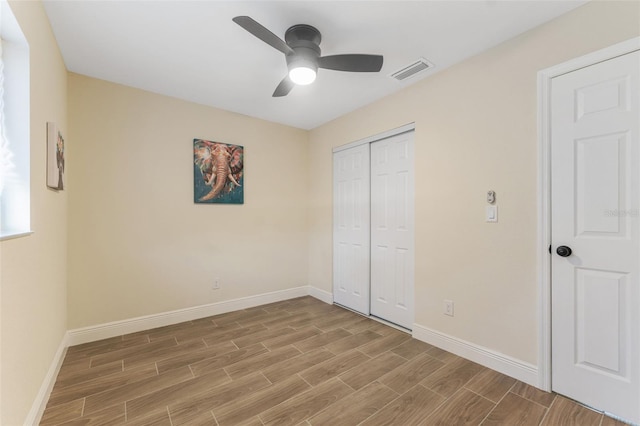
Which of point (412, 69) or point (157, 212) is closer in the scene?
point (412, 69)

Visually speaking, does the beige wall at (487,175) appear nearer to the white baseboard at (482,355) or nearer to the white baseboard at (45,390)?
the white baseboard at (482,355)

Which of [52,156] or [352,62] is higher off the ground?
[352,62]

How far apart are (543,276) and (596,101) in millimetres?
1151

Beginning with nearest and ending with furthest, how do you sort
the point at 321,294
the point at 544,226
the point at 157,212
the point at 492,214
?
the point at 544,226, the point at 492,214, the point at 157,212, the point at 321,294

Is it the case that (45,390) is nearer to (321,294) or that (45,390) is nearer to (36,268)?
(36,268)

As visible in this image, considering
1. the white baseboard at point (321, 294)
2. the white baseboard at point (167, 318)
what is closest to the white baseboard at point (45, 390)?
the white baseboard at point (167, 318)

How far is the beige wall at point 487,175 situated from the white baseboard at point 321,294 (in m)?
1.41

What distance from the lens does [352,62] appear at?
6.33ft

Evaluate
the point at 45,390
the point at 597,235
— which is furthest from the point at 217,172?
the point at 597,235

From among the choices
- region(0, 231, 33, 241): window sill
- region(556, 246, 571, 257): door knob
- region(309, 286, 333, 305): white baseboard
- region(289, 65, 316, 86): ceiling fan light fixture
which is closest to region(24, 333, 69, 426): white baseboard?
region(0, 231, 33, 241): window sill

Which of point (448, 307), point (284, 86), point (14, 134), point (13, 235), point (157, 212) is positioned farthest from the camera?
point (157, 212)

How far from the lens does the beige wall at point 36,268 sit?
123 centimetres

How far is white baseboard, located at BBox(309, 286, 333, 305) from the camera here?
12.4 feet

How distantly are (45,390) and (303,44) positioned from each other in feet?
9.24
